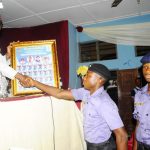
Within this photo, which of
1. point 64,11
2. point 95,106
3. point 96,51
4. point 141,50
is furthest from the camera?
point 96,51

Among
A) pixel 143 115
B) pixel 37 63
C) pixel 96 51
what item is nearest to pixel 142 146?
pixel 143 115

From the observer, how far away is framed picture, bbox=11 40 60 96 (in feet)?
8.52

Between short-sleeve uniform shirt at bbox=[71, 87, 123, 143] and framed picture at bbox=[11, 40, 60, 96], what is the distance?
18.9 inches

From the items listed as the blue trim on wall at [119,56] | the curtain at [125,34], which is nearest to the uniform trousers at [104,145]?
the blue trim on wall at [119,56]

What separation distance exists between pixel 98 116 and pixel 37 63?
93 cm

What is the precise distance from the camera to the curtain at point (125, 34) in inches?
230

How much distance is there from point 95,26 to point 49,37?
137cm

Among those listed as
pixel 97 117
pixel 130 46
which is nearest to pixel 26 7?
pixel 130 46

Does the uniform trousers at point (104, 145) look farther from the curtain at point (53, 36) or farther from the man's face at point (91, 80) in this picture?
the curtain at point (53, 36)

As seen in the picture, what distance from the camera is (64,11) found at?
527 centimetres

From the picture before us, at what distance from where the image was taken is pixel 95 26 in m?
6.44

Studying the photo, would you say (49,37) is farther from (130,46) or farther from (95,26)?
(130,46)

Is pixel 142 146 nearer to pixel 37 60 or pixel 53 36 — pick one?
pixel 37 60

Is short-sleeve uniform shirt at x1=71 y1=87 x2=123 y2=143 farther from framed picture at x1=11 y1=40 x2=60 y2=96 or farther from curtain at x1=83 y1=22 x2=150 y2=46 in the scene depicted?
curtain at x1=83 y1=22 x2=150 y2=46
